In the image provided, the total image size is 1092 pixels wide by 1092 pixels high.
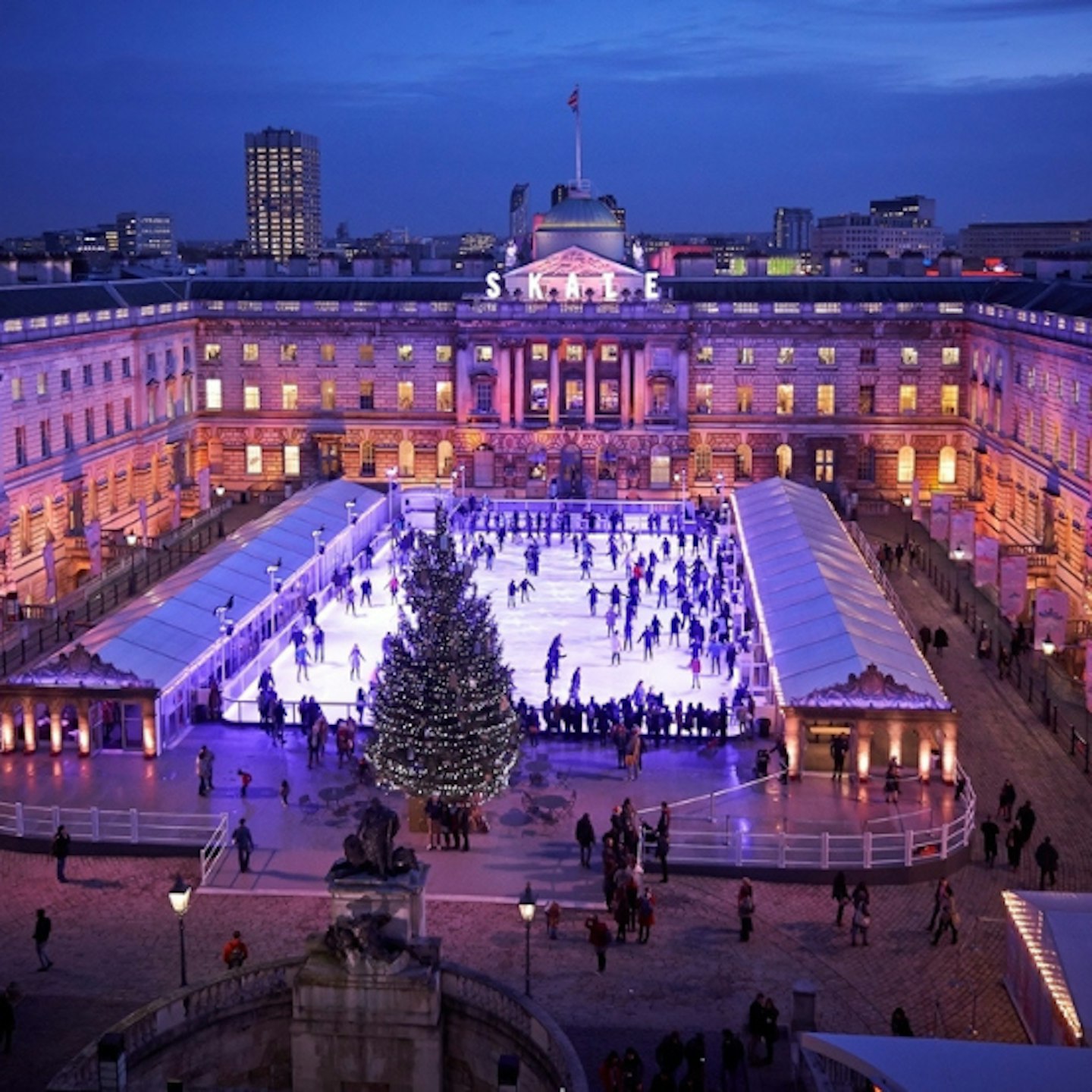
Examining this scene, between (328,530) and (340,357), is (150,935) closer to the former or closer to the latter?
(328,530)

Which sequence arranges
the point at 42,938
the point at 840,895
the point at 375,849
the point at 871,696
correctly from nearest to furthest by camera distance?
the point at 375,849 → the point at 42,938 → the point at 840,895 → the point at 871,696

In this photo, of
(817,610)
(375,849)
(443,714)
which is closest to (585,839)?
(443,714)

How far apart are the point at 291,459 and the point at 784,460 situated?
27.9 metres

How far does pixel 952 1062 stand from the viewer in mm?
22469

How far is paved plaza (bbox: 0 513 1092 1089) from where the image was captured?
1120 inches

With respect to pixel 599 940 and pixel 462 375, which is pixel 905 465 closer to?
pixel 462 375

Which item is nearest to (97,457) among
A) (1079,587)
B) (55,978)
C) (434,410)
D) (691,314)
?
(434,410)

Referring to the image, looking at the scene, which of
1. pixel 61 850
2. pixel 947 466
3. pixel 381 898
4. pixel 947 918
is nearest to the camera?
pixel 381 898

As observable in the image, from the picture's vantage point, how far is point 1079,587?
63.7m

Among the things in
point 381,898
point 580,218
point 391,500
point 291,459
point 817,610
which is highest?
point 580,218

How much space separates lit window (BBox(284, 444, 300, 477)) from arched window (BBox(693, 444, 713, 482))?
2254 centimetres

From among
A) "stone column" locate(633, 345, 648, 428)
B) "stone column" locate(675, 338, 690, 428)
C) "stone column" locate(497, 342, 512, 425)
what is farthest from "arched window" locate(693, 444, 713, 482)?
"stone column" locate(497, 342, 512, 425)

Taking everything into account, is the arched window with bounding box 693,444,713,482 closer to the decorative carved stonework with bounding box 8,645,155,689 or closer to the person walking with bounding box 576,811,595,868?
the decorative carved stonework with bounding box 8,645,155,689

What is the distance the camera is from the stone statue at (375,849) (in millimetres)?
23875
